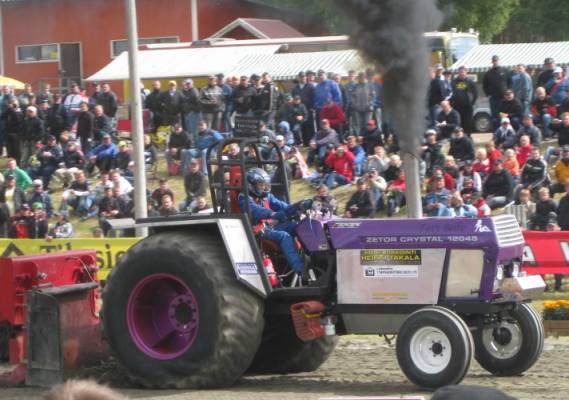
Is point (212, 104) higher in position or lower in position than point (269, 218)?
higher

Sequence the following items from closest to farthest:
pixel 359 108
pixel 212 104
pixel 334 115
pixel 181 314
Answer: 1. pixel 181 314
2. pixel 359 108
3. pixel 334 115
4. pixel 212 104

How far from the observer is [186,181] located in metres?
20.4

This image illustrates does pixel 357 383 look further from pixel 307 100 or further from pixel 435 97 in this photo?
pixel 307 100

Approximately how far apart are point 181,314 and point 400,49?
322cm

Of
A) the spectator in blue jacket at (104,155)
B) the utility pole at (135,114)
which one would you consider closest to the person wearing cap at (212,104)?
the spectator in blue jacket at (104,155)

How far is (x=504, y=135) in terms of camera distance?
20.1 metres

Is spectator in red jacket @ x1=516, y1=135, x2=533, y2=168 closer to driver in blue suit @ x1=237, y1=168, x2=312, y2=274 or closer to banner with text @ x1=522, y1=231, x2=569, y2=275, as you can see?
banner with text @ x1=522, y1=231, x2=569, y2=275

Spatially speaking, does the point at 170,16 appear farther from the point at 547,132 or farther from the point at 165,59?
the point at 547,132

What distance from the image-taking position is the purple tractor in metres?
8.52

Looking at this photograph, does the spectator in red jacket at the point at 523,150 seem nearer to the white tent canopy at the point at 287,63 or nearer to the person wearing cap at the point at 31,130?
the white tent canopy at the point at 287,63

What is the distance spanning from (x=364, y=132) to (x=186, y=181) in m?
3.28

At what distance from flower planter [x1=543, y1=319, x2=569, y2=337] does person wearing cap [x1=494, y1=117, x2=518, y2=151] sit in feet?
27.3

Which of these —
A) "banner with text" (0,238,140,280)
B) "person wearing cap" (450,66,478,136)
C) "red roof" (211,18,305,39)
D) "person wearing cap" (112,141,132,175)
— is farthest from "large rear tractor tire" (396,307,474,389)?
"red roof" (211,18,305,39)

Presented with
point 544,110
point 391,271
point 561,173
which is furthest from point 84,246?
point 391,271
